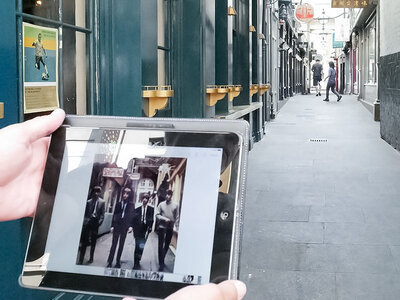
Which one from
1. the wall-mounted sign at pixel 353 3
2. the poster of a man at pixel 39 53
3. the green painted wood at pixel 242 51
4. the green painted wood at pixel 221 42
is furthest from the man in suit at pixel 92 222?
the wall-mounted sign at pixel 353 3

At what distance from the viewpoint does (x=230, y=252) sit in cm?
101

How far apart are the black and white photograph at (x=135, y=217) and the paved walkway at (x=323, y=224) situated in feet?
7.79

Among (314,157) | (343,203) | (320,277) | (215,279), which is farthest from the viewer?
(314,157)

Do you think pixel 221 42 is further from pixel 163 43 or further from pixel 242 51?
pixel 163 43

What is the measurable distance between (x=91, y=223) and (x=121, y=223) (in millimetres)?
67

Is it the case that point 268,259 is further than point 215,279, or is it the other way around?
point 268,259

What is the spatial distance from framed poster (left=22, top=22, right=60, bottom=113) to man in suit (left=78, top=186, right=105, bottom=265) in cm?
144

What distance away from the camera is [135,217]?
105 cm

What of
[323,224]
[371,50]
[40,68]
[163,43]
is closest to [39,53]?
[40,68]

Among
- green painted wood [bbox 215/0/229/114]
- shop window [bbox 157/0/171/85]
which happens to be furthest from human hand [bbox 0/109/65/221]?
green painted wood [bbox 215/0/229/114]

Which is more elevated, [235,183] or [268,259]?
[235,183]

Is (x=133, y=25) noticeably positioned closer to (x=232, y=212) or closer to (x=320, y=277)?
(x=320, y=277)

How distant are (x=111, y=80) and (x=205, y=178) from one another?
2.23 m

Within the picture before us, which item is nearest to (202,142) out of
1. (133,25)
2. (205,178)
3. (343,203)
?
(205,178)
